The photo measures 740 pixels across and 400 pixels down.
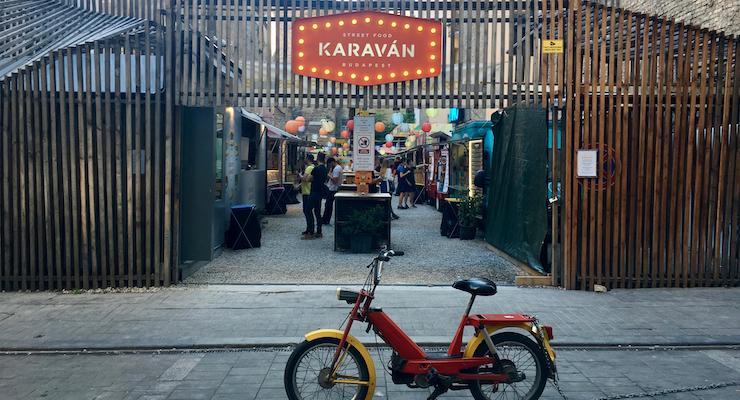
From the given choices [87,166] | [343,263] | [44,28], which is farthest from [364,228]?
[44,28]

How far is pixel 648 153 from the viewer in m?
8.69

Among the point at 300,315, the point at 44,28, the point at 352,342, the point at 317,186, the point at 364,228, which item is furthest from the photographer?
the point at 317,186

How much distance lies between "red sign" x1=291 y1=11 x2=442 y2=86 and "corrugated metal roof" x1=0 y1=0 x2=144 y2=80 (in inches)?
91.5

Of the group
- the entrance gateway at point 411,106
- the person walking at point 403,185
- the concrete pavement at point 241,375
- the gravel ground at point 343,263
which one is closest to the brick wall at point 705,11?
the entrance gateway at point 411,106

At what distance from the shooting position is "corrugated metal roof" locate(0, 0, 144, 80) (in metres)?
8.78

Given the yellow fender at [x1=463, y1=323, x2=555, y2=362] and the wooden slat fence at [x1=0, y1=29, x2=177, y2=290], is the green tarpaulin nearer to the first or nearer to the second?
the yellow fender at [x1=463, y1=323, x2=555, y2=362]

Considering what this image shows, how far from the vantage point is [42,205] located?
28.3 ft

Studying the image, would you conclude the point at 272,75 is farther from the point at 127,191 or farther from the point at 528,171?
the point at 528,171

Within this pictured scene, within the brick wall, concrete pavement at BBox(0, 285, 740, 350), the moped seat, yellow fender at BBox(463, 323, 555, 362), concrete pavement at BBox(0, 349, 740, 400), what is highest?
the brick wall

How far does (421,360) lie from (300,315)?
2913 millimetres

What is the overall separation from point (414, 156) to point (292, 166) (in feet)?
22.5

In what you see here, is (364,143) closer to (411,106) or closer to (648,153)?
(411,106)

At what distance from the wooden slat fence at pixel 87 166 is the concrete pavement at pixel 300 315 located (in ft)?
1.55

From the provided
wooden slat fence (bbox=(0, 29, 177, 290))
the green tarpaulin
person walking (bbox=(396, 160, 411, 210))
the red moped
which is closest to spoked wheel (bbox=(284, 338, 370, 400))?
the red moped
